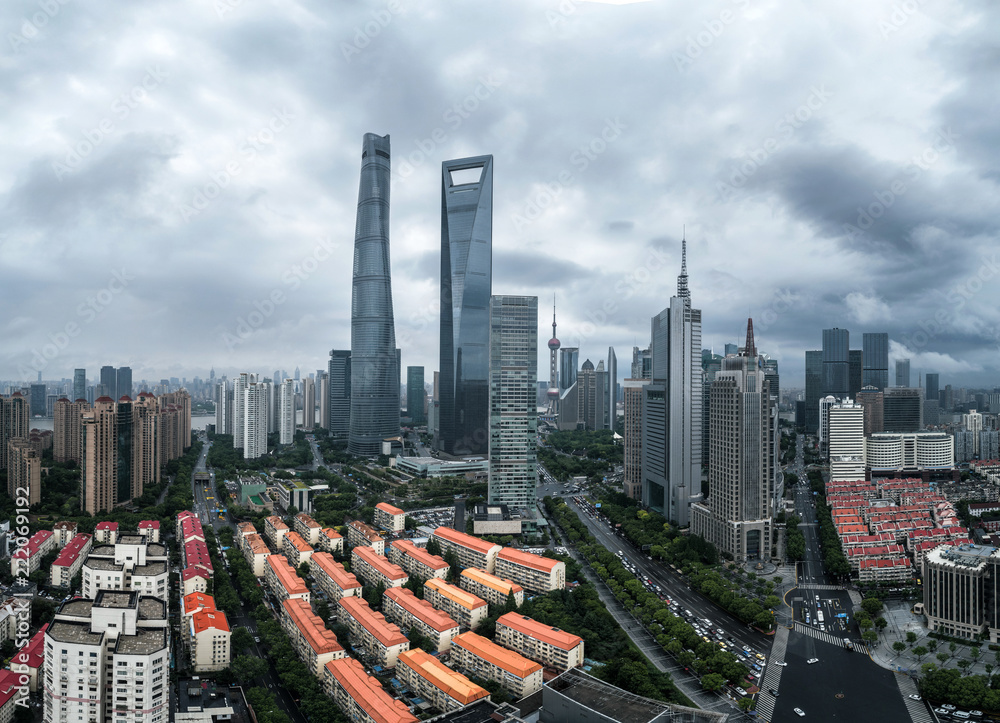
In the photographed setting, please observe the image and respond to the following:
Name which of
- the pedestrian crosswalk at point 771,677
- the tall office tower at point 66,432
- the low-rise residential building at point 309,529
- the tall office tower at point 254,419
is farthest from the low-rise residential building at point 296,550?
the tall office tower at point 254,419

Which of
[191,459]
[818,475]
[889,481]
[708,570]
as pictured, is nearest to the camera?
[708,570]

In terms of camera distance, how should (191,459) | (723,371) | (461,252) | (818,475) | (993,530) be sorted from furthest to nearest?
(461,252) → (191,459) → (818,475) → (993,530) → (723,371)

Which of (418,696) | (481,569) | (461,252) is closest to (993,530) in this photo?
(481,569)

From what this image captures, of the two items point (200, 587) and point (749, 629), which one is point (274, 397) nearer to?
point (200, 587)

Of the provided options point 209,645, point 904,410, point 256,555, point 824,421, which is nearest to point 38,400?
point 256,555

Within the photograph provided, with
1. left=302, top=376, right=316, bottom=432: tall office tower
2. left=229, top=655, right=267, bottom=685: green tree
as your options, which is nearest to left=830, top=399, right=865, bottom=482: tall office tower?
left=229, top=655, right=267, bottom=685: green tree

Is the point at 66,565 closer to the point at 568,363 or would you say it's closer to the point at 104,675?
the point at 104,675

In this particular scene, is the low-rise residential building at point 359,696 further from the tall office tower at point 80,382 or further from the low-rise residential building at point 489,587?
the tall office tower at point 80,382
